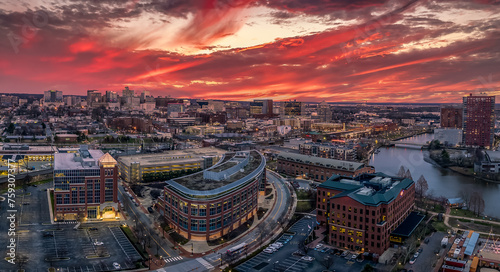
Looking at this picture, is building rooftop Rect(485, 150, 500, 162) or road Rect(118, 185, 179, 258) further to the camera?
building rooftop Rect(485, 150, 500, 162)

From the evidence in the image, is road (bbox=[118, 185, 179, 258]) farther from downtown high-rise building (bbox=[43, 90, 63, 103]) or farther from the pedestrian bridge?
downtown high-rise building (bbox=[43, 90, 63, 103])

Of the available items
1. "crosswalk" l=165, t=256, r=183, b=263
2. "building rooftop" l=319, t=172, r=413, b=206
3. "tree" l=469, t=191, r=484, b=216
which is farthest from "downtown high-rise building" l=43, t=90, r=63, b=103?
"tree" l=469, t=191, r=484, b=216

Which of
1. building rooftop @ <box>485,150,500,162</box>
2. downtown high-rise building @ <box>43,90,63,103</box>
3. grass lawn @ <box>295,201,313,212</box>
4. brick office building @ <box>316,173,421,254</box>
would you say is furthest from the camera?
downtown high-rise building @ <box>43,90,63,103</box>

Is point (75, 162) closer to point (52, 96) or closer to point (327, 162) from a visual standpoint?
point (327, 162)

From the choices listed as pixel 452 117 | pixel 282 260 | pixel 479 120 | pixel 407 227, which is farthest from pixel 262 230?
pixel 452 117

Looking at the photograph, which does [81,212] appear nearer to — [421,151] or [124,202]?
[124,202]

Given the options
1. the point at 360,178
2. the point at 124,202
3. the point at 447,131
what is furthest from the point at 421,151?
the point at 124,202

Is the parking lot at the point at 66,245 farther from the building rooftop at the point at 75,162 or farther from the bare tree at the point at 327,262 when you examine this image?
the bare tree at the point at 327,262

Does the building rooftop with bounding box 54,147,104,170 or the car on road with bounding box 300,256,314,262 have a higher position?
the building rooftop with bounding box 54,147,104,170
